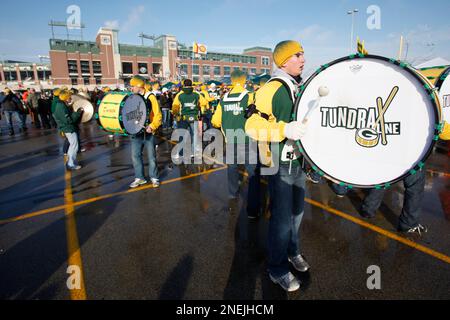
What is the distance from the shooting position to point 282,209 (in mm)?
2455

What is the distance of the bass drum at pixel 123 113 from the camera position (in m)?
4.80

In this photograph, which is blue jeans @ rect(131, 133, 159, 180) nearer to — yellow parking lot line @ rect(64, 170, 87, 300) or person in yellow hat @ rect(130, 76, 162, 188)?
person in yellow hat @ rect(130, 76, 162, 188)

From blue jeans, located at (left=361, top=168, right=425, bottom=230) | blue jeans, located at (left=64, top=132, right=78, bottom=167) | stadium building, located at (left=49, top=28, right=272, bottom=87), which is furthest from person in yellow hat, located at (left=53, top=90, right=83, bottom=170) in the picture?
stadium building, located at (left=49, top=28, right=272, bottom=87)

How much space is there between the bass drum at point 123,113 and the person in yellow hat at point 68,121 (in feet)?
6.81

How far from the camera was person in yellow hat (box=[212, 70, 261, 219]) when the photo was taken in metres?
4.05

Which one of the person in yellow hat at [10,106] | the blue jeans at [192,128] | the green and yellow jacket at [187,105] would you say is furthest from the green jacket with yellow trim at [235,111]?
the person in yellow hat at [10,106]

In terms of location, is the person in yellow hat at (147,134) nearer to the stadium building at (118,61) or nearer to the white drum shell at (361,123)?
the white drum shell at (361,123)

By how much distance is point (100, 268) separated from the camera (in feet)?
9.69

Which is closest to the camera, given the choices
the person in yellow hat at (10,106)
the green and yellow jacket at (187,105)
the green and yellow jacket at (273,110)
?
the green and yellow jacket at (273,110)

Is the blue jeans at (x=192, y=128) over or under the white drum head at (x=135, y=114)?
under

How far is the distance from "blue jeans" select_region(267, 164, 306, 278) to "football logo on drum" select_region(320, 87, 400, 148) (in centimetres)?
58

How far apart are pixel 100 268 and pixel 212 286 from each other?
131cm
